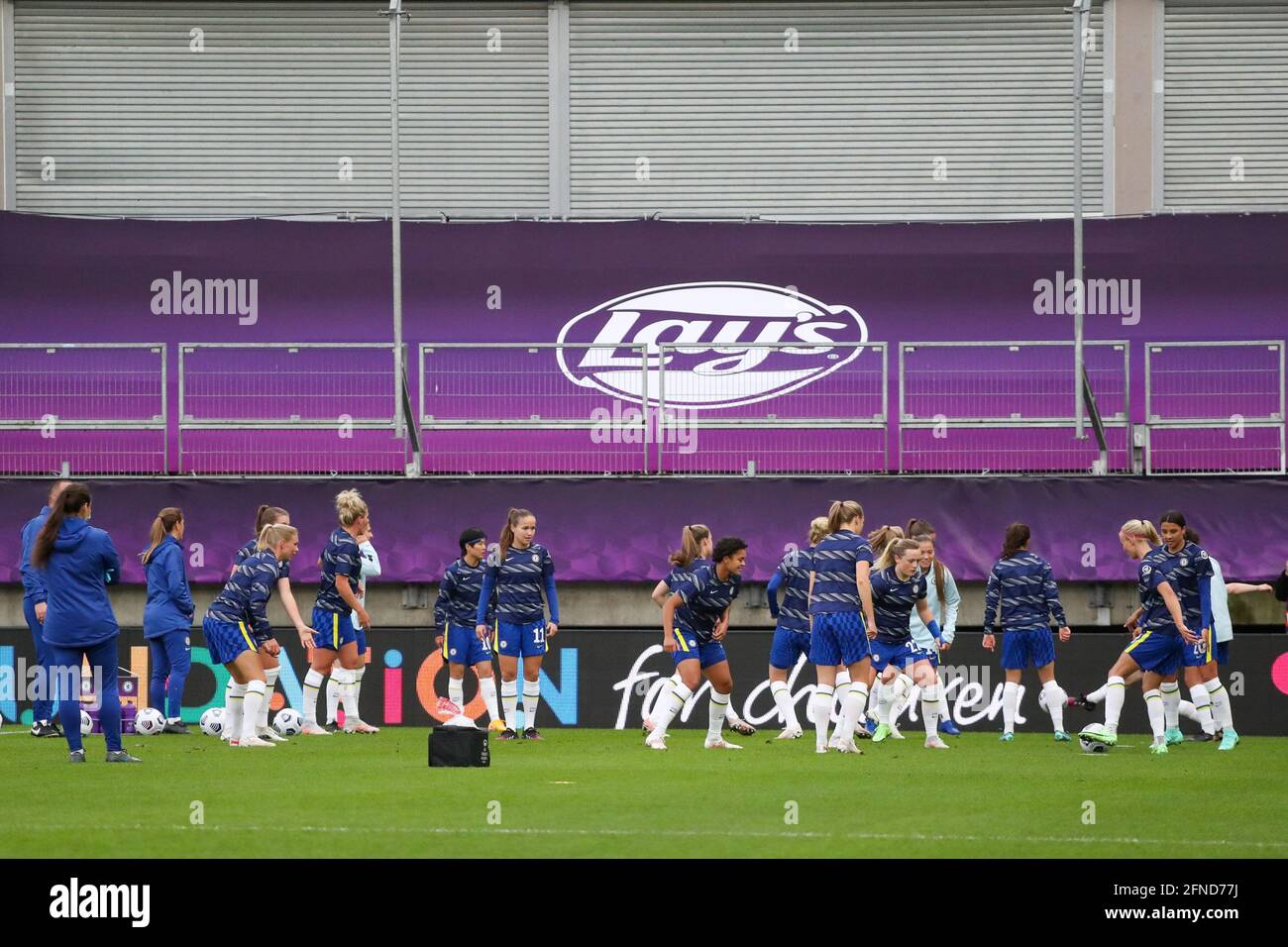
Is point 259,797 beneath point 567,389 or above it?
beneath

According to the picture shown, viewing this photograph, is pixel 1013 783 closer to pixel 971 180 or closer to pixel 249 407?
pixel 249 407

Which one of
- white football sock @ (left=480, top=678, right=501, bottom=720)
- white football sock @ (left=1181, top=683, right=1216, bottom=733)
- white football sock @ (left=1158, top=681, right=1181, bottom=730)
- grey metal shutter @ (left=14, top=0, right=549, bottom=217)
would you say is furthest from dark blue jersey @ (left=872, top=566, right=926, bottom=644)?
grey metal shutter @ (left=14, top=0, right=549, bottom=217)

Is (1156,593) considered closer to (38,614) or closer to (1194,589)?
(1194,589)

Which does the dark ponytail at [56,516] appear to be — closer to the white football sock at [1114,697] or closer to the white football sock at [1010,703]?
the white football sock at [1010,703]

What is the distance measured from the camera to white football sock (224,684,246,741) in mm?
16781

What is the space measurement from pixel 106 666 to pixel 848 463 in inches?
415

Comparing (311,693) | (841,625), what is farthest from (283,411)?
(841,625)

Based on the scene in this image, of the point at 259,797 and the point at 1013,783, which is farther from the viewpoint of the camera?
the point at 1013,783

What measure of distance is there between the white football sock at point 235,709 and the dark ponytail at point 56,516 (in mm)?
3347

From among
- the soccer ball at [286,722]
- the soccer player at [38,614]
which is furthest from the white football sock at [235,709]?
the soccer player at [38,614]

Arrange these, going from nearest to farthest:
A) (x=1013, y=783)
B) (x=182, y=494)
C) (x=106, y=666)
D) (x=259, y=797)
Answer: (x=259, y=797) < (x=1013, y=783) < (x=106, y=666) < (x=182, y=494)

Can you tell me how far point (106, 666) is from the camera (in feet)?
45.6

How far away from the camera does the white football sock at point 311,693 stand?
60.1ft

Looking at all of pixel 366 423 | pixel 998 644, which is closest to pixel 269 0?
pixel 366 423
